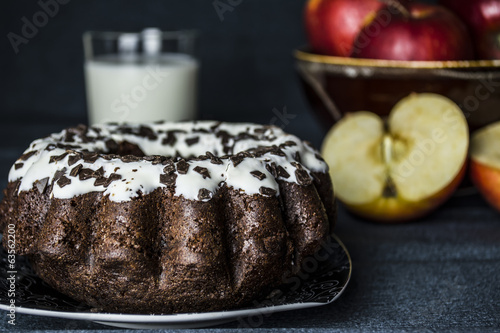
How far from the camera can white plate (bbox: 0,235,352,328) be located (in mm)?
740

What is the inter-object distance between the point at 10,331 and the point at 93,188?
0.68ft

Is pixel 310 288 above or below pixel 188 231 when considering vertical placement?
below

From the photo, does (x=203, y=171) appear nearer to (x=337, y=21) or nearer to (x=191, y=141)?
(x=191, y=141)

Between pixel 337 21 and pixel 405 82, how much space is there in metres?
0.25

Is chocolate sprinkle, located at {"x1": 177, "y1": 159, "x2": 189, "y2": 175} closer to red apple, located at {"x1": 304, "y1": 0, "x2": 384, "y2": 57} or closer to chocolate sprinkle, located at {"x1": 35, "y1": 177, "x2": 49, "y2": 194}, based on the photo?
chocolate sprinkle, located at {"x1": 35, "y1": 177, "x2": 49, "y2": 194}

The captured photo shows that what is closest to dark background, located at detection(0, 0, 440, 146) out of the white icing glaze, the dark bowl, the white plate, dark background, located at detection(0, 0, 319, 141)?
dark background, located at detection(0, 0, 319, 141)

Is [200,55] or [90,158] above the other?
[90,158]

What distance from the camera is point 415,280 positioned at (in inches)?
40.2

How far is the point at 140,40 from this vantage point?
1.53m

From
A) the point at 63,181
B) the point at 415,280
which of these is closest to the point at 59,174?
the point at 63,181

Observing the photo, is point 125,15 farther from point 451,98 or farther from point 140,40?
point 451,98

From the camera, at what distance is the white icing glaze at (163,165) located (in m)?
0.80

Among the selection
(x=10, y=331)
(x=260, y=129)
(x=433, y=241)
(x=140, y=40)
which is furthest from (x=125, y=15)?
(x=10, y=331)

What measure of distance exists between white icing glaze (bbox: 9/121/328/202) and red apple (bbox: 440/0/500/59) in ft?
2.01
